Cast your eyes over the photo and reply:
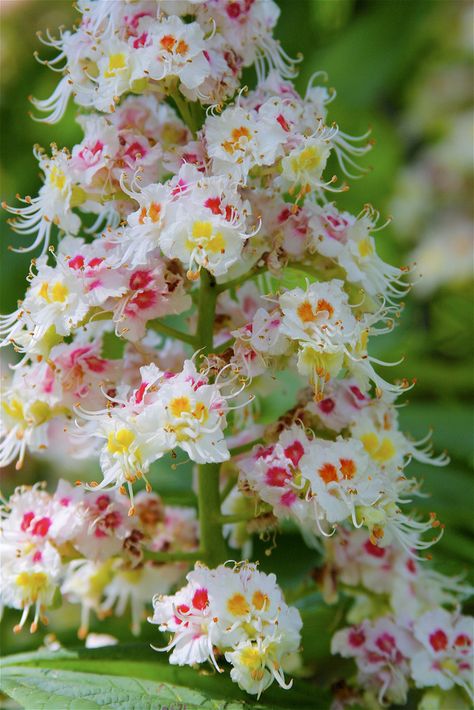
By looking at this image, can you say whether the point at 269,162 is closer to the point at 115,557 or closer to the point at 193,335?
the point at 193,335

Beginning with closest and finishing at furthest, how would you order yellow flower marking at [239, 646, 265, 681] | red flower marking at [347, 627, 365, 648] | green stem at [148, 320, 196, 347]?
1. yellow flower marking at [239, 646, 265, 681]
2. green stem at [148, 320, 196, 347]
3. red flower marking at [347, 627, 365, 648]

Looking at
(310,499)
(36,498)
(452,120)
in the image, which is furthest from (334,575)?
(452,120)

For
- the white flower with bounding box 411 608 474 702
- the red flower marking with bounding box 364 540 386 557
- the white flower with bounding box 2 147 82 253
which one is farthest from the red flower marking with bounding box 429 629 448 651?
the white flower with bounding box 2 147 82 253

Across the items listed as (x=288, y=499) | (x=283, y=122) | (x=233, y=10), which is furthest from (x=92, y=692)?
(x=233, y=10)

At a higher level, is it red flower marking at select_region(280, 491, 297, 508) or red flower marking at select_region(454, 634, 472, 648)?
red flower marking at select_region(280, 491, 297, 508)

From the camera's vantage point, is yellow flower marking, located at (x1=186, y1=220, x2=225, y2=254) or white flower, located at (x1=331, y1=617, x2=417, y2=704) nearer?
yellow flower marking, located at (x1=186, y1=220, x2=225, y2=254)

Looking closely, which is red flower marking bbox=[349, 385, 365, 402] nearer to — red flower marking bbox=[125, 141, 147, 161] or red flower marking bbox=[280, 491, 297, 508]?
red flower marking bbox=[280, 491, 297, 508]

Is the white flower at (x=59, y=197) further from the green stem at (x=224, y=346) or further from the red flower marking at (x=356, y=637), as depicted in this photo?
the red flower marking at (x=356, y=637)
